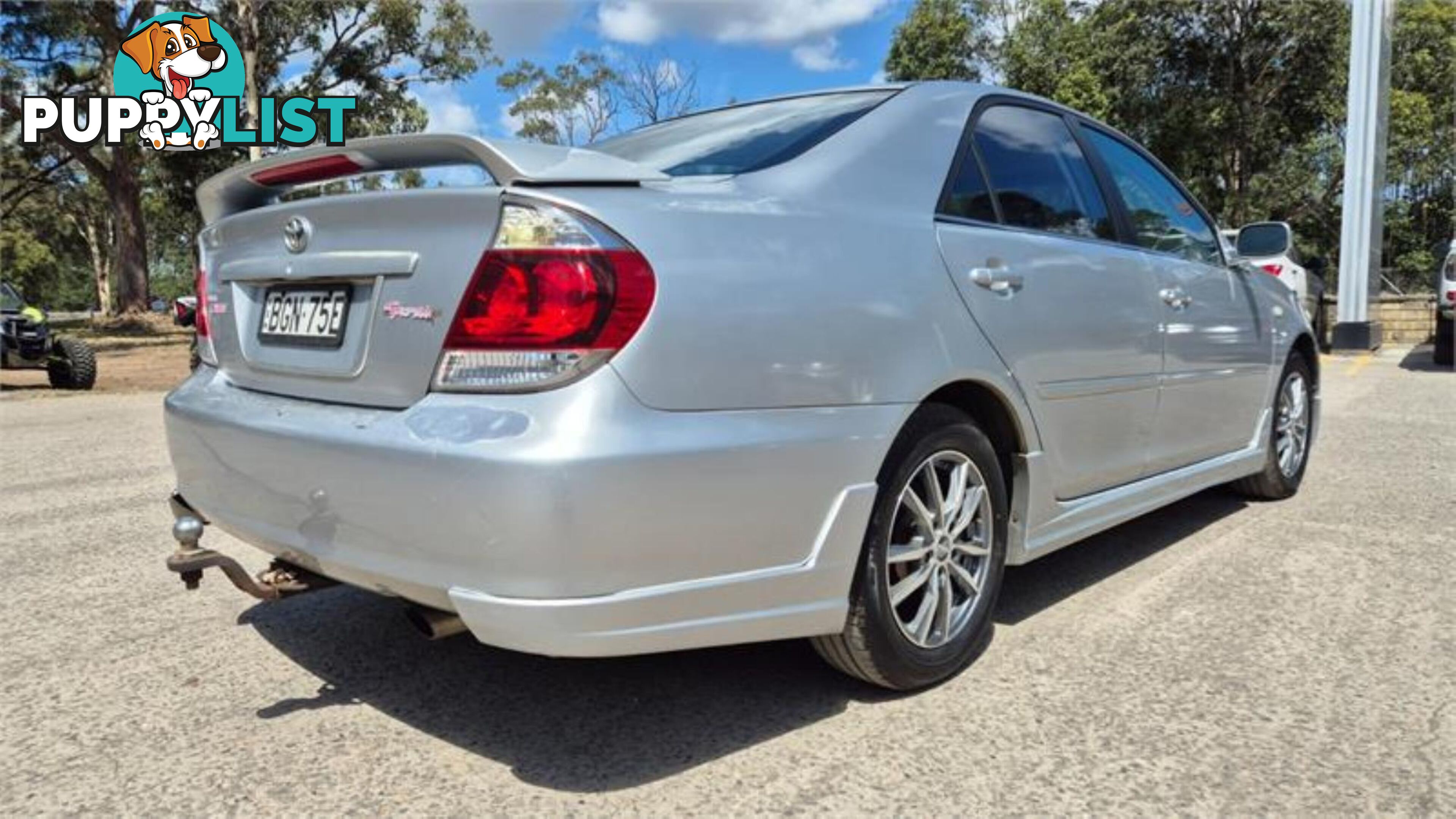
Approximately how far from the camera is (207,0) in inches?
896

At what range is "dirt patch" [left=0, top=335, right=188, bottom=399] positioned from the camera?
12.6m

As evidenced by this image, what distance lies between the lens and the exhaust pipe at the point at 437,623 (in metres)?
2.05

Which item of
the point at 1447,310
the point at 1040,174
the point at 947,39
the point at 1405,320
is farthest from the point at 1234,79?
the point at 1040,174

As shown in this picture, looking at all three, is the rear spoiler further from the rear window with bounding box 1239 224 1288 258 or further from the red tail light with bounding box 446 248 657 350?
the rear window with bounding box 1239 224 1288 258

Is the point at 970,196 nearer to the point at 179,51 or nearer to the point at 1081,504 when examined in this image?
the point at 1081,504

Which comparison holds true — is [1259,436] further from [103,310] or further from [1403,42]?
[103,310]

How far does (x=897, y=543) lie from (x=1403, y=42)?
33.6 meters

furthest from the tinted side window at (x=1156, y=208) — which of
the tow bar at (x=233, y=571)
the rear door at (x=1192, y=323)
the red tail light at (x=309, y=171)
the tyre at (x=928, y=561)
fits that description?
the tow bar at (x=233, y=571)

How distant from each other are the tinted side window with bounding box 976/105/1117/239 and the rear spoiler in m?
1.12

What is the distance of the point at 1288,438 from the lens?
483cm

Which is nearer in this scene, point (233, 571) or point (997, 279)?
point (233, 571)

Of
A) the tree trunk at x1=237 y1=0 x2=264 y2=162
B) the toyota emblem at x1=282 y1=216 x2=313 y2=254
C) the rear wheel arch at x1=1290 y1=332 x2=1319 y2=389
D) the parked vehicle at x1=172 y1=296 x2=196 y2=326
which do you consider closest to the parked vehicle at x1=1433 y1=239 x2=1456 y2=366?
the rear wheel arch at x1=1290 y1=332 x2=1319 y2=389

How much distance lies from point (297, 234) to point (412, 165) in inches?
14.0

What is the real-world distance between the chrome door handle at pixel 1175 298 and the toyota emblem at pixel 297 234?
269 cm
